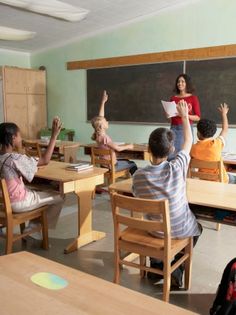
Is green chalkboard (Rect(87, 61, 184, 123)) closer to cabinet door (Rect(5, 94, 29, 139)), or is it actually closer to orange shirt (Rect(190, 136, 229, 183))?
cabinet door (Rect(5, 94, 29, 139))

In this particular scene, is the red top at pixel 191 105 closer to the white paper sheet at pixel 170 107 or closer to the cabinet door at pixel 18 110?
the white paper sheet at pixel 170 107

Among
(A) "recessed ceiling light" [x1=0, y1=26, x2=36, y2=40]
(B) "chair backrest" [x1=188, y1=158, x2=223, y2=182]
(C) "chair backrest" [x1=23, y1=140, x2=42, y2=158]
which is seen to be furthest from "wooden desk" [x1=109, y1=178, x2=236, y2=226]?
(A) "recessed ceiling light" [x1=0, y1=26, x2=36, y2=40]

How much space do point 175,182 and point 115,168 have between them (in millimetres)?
2412

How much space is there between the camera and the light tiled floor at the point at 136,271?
7.49 ft

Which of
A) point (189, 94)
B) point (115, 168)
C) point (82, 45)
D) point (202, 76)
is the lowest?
point (115, 168)

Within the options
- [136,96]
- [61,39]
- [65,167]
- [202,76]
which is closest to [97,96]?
[136,96]

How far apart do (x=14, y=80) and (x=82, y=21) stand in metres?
2.09

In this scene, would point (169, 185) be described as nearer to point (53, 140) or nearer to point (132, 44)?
point (53, 140)

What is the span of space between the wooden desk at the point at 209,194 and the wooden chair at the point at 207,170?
70 centimetres

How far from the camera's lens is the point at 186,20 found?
5.49m

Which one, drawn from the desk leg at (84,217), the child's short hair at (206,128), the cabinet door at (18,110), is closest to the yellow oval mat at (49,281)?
the desk leg at (84,217)

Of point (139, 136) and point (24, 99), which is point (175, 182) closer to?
point (139, 136)

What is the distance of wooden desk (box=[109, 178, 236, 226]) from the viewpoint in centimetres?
205

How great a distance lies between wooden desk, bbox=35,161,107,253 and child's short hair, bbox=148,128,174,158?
0.98 metres
